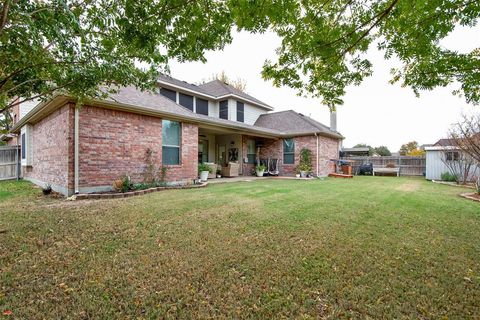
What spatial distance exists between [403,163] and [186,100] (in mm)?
17277

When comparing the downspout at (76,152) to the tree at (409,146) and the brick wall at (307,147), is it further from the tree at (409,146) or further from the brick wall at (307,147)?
the tree at (409,146)

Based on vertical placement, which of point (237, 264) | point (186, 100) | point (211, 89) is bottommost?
point (237, 264)

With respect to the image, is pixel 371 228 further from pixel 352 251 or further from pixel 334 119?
pixel 334 119

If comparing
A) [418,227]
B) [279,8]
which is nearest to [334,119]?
[418,227]

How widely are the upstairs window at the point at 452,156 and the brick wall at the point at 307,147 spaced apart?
6.35 meters

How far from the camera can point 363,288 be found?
2.30 meters

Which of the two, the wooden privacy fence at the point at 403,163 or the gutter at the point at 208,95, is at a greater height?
the gutter at the point at 208,95

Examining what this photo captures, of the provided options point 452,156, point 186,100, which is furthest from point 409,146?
point 186,100

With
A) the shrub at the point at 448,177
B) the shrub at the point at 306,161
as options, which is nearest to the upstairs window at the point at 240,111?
the shrub at the point at 306,161

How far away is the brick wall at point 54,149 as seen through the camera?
6.70 meters

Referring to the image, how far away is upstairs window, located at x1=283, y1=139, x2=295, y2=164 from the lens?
1494 cm

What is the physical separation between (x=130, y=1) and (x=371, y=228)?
5.16 m

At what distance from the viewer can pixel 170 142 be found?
9391mm

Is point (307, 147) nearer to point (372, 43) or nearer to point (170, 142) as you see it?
point (170, 142)
